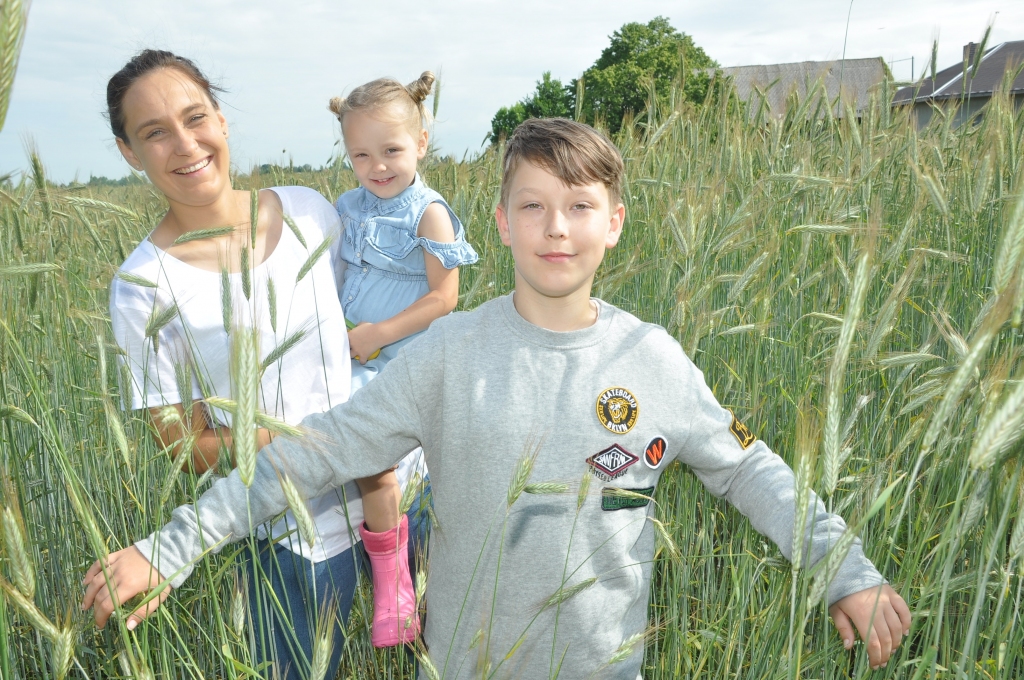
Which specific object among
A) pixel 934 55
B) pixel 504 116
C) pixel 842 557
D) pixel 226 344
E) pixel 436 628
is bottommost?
pixel 436 628

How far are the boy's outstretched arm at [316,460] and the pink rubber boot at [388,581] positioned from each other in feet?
0.93

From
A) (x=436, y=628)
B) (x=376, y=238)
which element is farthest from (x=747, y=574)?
(x=376, y=238)

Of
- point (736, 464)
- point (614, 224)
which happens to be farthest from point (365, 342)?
point (736, 464)

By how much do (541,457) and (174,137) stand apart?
1.00m

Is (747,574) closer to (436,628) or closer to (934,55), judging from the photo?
(436,628)

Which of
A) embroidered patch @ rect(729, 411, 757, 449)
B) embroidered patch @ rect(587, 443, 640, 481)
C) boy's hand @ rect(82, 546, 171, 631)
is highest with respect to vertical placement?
embroidered patch @ rect(729, 411, 757, 449)

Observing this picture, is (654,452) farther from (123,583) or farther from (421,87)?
(421,87)

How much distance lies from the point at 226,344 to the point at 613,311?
784mm

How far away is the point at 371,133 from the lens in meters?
2.02

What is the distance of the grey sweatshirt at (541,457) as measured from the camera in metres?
1.23

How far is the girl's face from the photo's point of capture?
6.63ft

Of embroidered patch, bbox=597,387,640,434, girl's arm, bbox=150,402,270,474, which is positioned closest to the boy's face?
embroidered patch, bbox=597,387,640,434

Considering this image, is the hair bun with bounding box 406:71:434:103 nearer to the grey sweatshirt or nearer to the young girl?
the young girl

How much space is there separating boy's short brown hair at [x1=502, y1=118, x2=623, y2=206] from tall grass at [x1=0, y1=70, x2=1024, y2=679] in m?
0.31
